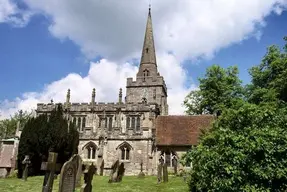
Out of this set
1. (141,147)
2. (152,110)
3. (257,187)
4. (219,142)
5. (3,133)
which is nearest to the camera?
(257,187)

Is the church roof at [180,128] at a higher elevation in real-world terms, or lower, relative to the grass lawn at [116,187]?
higher

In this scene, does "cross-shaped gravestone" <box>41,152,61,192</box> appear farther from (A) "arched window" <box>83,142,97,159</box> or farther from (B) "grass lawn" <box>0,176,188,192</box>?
(A) "arched window" <box>83,142,97,159</box>

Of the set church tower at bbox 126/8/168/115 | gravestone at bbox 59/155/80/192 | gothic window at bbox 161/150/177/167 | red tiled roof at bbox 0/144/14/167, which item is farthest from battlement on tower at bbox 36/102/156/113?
gravestone at bbox 59/155/80/192

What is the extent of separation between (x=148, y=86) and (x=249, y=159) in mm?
28840

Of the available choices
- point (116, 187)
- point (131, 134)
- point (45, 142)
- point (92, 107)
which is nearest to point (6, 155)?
point (45, 142)

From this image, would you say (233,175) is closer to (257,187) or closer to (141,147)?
(257,187)

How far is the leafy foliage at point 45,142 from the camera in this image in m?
23.3

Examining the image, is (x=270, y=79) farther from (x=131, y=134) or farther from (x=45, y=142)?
(x=45, y=142)

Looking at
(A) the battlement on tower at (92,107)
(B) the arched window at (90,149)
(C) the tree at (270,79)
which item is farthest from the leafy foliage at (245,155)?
(A) the battlement on tower at (92,107)

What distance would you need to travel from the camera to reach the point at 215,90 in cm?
3234

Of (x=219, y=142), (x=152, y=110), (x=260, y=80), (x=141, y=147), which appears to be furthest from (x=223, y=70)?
(x=219, y=142)

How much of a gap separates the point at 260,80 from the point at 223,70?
5966 mm

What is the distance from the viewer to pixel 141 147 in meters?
26.8

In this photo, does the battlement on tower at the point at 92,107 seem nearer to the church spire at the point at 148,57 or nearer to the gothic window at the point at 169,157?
the gothic window at the point at 169,157
